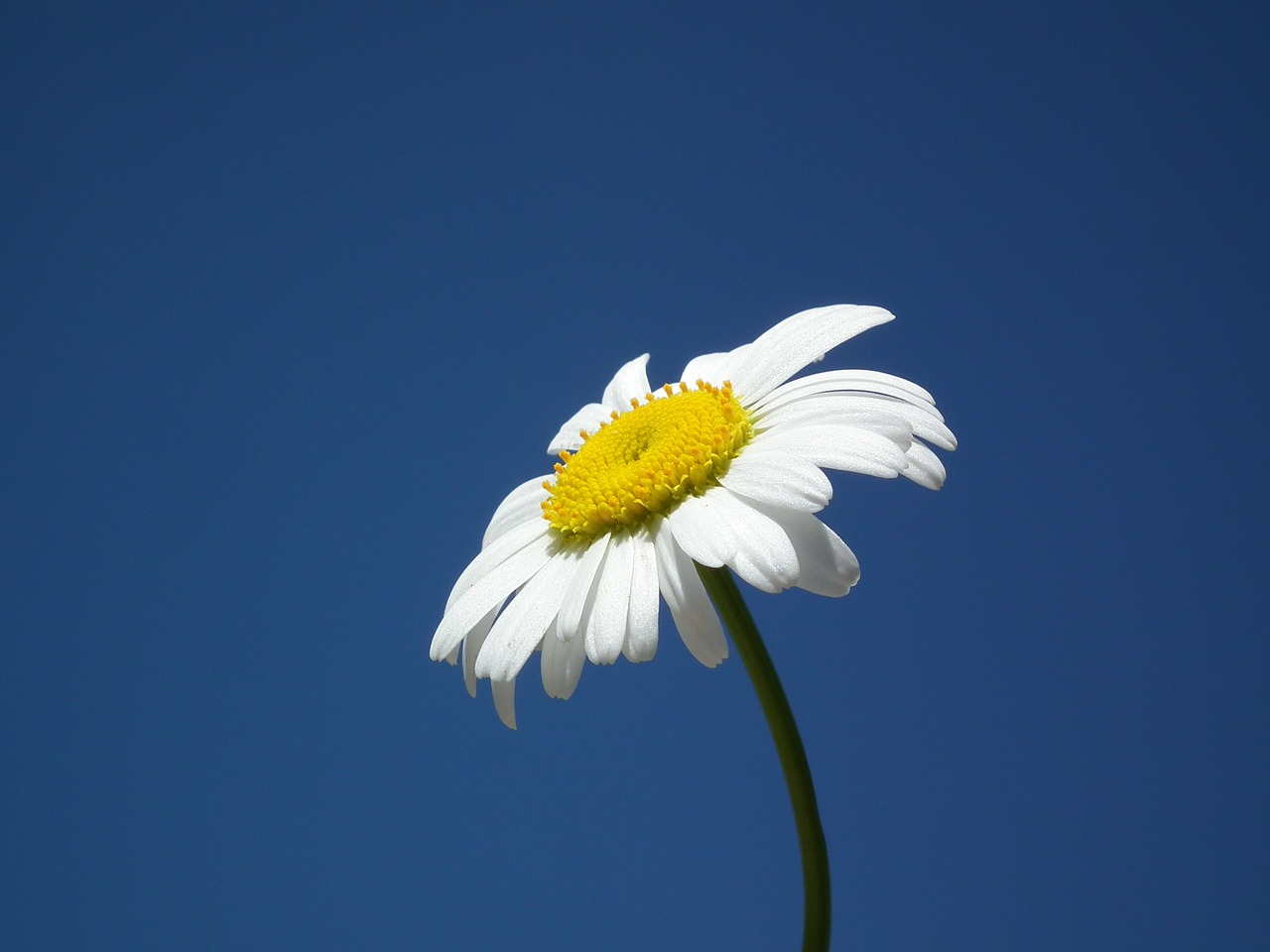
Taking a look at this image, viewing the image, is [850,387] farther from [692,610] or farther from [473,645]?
[473,645]

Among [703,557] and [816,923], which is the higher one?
[703,557]

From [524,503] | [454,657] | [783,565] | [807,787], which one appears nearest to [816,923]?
[807,787]

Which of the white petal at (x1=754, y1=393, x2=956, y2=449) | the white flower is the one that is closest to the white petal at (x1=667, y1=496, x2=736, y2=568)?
the white flower

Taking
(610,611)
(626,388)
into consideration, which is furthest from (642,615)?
(626,388)

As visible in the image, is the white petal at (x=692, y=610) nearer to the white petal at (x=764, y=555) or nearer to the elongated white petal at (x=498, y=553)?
the white petal at (x=764, y=555)

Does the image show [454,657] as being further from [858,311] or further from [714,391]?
[858,311]

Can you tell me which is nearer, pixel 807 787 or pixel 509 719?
pixel 807 787

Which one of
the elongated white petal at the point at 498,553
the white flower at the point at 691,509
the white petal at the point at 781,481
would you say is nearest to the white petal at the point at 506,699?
the white flower at the point at 691,509
